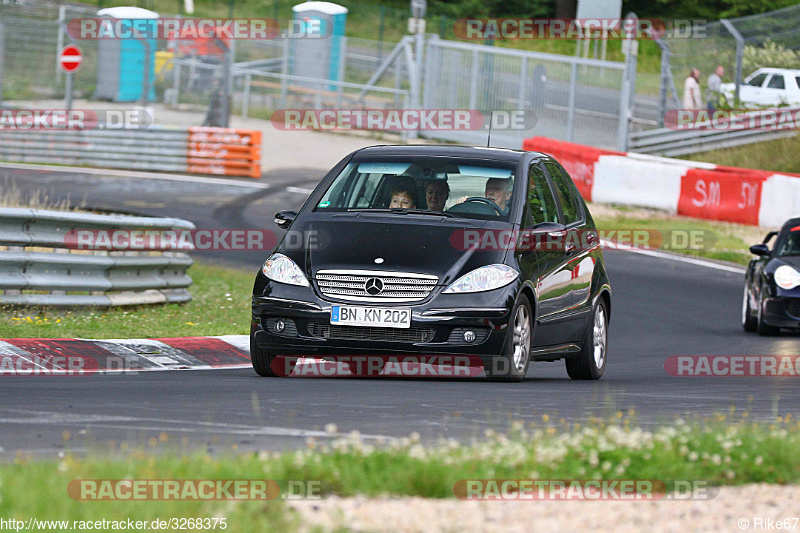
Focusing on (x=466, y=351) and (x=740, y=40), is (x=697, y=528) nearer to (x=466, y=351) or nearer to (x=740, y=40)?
(x=466, y=351)

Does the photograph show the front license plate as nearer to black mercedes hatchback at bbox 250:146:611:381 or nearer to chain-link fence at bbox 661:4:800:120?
black mercedes hatchback at bbox 250:146:611:381

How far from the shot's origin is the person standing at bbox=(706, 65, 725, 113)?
29.8 m

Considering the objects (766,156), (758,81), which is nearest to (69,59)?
(758,81)

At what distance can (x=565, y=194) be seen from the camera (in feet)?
37.1

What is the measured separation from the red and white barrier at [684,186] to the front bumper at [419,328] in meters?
14.2

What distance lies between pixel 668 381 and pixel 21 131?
22.1 metres

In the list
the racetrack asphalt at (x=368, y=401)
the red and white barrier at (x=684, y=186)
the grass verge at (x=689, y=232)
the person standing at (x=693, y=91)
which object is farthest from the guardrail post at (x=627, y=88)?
the racetrack asphalt at (x=368, y=401)

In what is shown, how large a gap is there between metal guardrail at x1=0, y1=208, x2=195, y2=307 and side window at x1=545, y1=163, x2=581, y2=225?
13.4 ft

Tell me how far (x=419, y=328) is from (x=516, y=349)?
2.48ft

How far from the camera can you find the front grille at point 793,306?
48.2 feet

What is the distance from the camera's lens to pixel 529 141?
2861 centimetres

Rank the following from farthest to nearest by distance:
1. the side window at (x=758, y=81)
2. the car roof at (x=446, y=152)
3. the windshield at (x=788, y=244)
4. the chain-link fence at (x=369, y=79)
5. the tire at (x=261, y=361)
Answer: the chain-link fence at (x=369, y=79) → the side window at (x=758, y=81) → the windshield at (x=788, y=244) → the car roof at (x=446, y=152) → the tire at (x=261, y=361)

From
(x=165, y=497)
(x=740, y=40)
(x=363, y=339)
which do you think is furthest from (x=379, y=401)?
(x=740, y=40)

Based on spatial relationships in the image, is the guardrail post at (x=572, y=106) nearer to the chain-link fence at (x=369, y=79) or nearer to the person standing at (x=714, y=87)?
the chain-link fence at (x=369, y=79)
